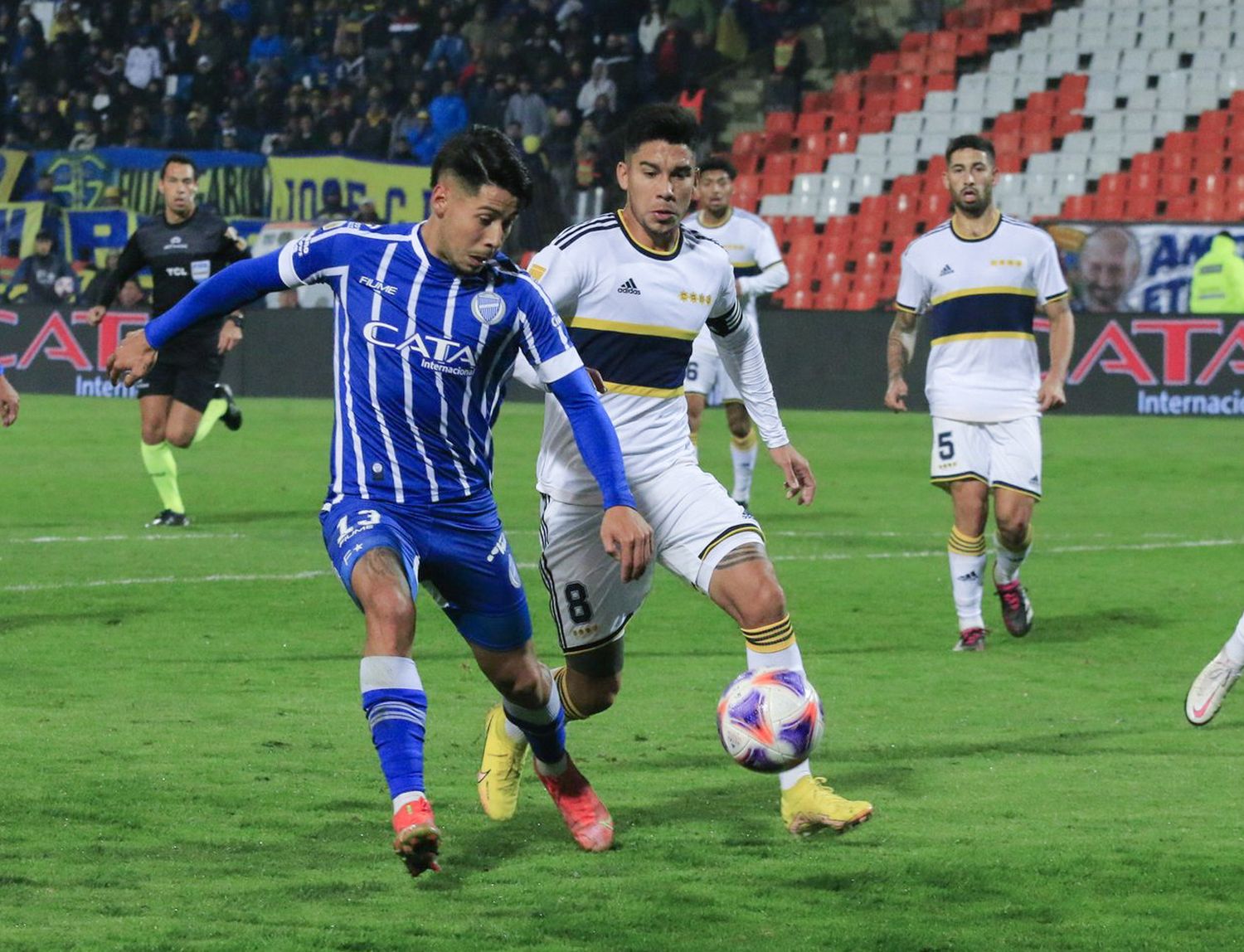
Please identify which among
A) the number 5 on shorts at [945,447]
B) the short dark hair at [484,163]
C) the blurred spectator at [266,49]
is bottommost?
the number 5 on shorts at [945,447]

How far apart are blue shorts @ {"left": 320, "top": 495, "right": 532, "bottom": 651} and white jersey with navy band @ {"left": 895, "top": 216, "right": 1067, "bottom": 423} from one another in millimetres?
4657

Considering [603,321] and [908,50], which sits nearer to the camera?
[603,321]

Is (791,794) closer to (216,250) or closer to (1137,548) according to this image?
(1137,548)

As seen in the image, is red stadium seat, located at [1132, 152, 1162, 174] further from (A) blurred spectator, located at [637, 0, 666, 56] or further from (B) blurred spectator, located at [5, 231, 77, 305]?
(B) blurred spectator, located at [5, 231, 77, 305]

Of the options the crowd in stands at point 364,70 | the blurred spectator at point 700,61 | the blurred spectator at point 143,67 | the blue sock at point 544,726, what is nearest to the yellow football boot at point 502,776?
the blue sock at point 544,726

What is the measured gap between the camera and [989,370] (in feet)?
31.5

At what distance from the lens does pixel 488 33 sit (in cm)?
2992

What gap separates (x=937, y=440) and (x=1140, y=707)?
2.24 meters

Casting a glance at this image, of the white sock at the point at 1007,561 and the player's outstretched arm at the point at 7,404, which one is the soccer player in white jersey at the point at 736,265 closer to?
the white sock at the point at 1007,561

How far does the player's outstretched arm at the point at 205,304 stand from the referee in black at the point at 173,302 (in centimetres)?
821

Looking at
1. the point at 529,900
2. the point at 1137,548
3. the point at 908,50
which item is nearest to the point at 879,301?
the point at 908,50

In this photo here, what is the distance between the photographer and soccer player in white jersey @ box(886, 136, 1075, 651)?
9.46m

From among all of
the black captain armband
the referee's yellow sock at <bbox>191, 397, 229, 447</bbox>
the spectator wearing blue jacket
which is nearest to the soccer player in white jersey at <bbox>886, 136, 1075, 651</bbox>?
the black captain armband

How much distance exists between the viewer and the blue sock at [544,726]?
558cm
